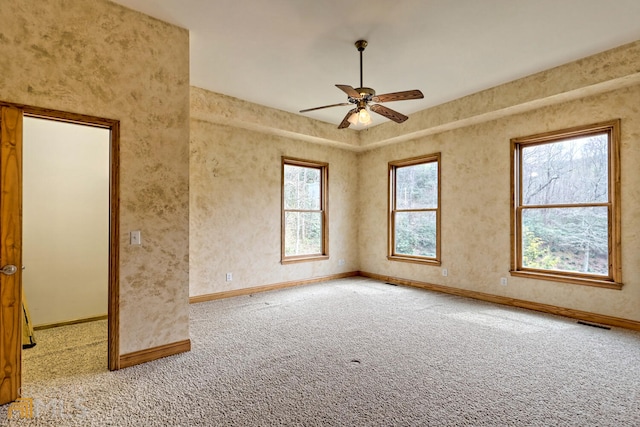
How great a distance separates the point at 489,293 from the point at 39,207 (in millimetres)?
6090

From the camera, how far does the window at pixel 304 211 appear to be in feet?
19.3

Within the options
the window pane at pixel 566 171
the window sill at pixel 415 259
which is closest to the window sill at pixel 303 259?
the window sill at pixel 415 259

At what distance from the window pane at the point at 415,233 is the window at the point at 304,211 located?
56.8 inches

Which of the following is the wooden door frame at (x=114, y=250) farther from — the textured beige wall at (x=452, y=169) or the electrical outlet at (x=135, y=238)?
the textured beige wall at (x=452, y=169)

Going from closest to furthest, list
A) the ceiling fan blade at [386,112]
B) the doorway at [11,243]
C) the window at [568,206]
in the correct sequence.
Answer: the doorway at [11,243]
the ceiling fan blade at [386,112]
the window at [568,206]

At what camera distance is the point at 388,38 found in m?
3.20

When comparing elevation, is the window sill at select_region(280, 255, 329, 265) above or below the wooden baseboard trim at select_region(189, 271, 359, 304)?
above

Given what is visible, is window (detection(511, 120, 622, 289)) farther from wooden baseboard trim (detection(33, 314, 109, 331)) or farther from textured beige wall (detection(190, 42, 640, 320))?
wooden baseboard trim (detection(33, 314, 109, 331))

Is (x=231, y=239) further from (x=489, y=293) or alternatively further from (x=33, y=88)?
(x=489, y=293)

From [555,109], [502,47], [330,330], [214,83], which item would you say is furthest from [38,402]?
[555,109]

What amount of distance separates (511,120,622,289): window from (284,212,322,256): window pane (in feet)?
11.0

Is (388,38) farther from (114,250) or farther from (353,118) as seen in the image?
(114,250)

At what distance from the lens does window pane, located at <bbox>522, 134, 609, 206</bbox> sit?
12.8 ft

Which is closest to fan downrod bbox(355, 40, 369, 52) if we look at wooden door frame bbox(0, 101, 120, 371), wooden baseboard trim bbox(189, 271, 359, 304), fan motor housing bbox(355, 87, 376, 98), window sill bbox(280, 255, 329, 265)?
fan motor housing bbox(355, 87, 376, 98)
